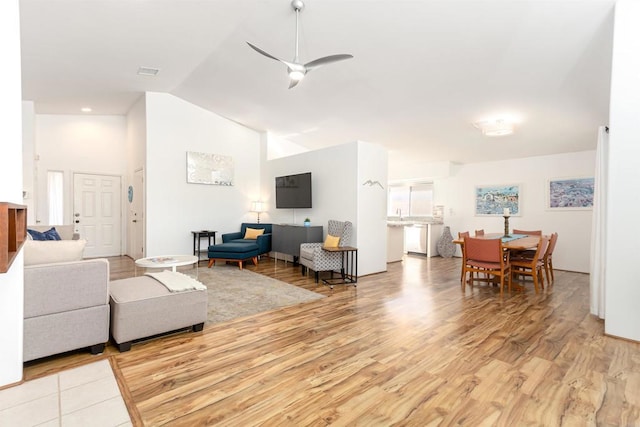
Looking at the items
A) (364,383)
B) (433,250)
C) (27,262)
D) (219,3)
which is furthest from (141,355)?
Result: (433,250)

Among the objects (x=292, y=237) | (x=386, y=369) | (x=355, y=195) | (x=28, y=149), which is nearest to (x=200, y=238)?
(x=292, y=237)

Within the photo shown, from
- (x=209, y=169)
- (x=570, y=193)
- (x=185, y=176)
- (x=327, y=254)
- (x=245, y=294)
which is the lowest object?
(x=245, y=294)

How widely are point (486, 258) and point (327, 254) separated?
2411 mm

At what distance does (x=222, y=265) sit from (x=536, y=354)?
5450 millimetres

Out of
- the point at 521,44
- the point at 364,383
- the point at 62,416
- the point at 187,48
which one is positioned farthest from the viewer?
the point at 187,48

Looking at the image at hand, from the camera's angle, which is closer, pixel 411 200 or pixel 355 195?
pixel 355 195

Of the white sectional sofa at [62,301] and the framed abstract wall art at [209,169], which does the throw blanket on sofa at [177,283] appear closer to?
the white sectional sofa at [62,301]

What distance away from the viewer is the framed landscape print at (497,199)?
22.6ft

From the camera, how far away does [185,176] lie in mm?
6730

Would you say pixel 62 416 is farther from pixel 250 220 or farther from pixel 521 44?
pixel 250 220

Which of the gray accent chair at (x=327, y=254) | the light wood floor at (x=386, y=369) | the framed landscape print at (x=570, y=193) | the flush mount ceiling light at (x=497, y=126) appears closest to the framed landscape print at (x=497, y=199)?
the framed landscape print at (x=570, y=193)

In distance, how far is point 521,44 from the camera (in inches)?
132

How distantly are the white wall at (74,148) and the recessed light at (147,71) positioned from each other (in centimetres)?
297

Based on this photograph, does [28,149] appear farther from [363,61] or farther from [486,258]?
[486,258]
